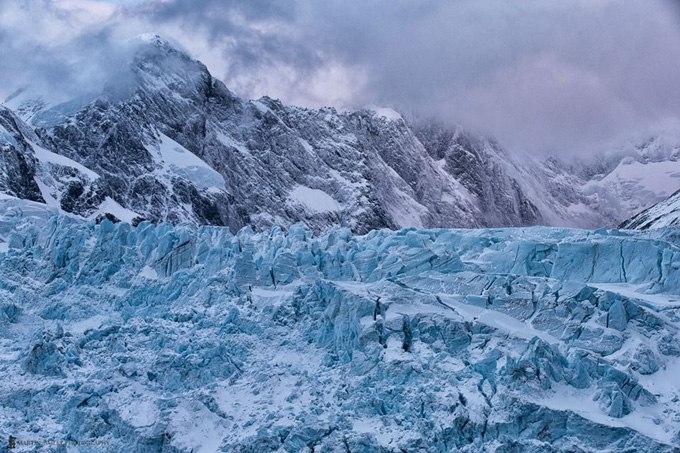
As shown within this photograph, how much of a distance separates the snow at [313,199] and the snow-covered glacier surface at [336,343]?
4445 inches

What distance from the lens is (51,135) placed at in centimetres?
13925

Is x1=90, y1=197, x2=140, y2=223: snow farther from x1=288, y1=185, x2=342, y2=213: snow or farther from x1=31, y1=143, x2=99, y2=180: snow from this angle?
x1=288, y1=185, x2=342, y2=213: snow

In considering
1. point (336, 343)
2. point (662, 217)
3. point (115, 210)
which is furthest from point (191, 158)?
point (336, 343)

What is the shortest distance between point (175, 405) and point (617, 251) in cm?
2652

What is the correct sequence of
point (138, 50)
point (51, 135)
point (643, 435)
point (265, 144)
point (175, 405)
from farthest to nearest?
point (265, 144), point (138, 50), point (51, 135), point (175, 405), point (643, 435)

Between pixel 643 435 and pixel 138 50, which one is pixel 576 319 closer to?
pixel 643 435

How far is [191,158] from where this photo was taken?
497ft

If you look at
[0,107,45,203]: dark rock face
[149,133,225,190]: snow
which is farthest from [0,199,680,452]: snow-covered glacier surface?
[149,133,225,190]: snow

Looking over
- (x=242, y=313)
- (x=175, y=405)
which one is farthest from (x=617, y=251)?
(x=175, y=405)

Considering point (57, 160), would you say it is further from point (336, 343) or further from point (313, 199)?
point (336, 343)

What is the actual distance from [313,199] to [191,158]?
30669mm

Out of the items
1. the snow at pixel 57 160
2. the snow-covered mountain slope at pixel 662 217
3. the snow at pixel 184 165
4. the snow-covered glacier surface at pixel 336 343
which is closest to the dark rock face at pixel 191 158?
the snow at pixel 184 165

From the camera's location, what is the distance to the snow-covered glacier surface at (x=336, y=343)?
1703 inches

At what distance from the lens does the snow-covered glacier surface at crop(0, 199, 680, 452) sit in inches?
1703
